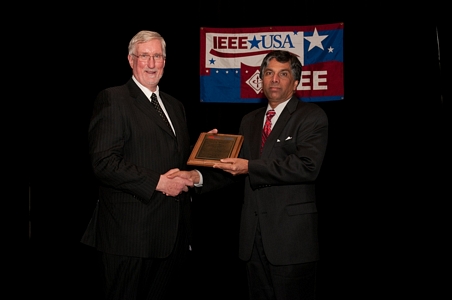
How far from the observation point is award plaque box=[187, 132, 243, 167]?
101 inches

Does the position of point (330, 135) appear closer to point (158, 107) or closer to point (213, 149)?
point (213, 149)

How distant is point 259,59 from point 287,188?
2.01m

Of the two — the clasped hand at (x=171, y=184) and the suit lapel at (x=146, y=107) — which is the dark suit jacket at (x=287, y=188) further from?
the suit lapel at (x=146, y=107)

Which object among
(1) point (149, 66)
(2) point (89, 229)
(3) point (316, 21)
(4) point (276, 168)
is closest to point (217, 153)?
(4) point (276, 168)

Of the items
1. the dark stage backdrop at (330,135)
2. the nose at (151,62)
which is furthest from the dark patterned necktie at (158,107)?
the dark stage backdrop at (330,135)

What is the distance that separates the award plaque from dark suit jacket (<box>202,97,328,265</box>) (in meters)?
0.13

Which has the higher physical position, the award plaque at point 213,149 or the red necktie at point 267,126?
Result: the red necktie at point 267,126

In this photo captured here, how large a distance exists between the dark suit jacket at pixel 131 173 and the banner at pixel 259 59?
1.87 m

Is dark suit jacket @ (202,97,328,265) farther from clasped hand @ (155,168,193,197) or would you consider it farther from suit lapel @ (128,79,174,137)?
suit lapel @ (128,79,174,137)

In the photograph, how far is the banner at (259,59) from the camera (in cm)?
423

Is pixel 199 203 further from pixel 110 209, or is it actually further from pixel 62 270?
pixel 110 209

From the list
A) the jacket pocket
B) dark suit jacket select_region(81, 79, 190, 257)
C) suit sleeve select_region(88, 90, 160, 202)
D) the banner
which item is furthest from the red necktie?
the banner

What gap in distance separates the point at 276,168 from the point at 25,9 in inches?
110

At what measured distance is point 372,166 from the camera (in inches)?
167
